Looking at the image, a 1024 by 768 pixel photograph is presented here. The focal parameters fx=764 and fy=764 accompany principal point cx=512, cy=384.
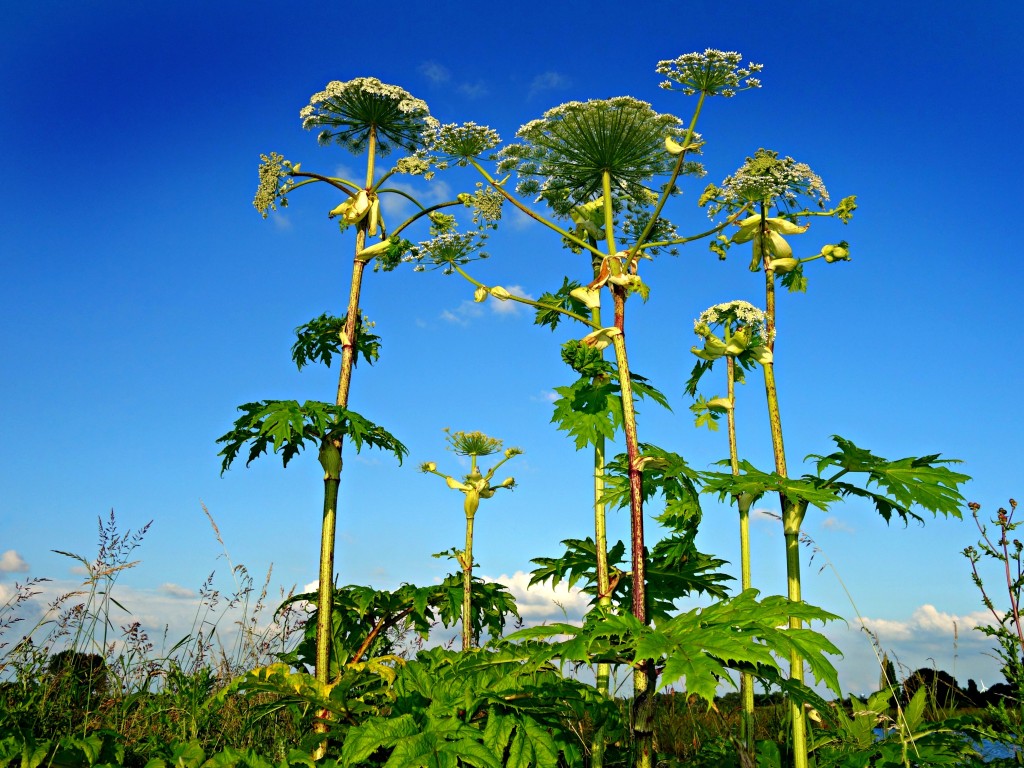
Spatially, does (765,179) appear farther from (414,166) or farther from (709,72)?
(414,166)

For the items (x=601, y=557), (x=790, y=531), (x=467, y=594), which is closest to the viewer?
(x=790, y=531)

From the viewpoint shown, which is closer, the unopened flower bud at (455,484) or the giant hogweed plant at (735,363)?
the giant hogweed plant at (735,363)

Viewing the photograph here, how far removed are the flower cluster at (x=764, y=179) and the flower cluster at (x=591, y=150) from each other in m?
0.57

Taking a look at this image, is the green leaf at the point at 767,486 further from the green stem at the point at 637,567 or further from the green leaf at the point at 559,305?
the green leaf at the point at 559,305

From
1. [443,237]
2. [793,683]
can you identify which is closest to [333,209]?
[443,237]

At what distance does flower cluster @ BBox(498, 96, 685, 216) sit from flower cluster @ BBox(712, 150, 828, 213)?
0.57 metres

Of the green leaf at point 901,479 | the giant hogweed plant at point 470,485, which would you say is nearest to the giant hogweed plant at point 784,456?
the green leaf at point 901,479

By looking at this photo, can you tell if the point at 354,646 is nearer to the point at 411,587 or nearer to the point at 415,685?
the point at 411,587

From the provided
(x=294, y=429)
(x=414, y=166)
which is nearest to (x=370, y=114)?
(x=414, y=166)

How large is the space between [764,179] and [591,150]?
117cm

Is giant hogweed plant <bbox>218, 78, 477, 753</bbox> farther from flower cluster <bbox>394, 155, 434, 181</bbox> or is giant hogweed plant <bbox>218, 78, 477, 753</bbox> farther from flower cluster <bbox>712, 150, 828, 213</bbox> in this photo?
→ flower cluster <bbox>712, 150, 828, 213</bbox>

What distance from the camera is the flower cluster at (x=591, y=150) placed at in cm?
484

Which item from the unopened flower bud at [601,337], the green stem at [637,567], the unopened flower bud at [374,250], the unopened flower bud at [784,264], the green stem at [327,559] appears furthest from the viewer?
the unopened flower bud at [374,250]

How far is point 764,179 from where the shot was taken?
4.48m
